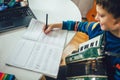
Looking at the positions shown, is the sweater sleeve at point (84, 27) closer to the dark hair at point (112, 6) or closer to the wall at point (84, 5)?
the dark hair at point (112, 6)

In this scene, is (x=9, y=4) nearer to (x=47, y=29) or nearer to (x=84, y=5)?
(x=47, y=29)

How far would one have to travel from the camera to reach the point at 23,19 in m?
1.14

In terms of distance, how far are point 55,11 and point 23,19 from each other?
0.73ft

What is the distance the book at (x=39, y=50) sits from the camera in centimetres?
90

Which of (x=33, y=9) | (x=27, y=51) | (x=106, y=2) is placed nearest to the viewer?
(x=106, y=2)

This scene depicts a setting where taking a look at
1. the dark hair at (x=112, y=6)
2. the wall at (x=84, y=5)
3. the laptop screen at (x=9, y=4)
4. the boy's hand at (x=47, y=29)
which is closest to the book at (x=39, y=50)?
the boy's hand at (x=47, y=29)

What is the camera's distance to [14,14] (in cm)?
114

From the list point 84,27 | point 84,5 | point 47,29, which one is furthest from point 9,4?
point 84,5

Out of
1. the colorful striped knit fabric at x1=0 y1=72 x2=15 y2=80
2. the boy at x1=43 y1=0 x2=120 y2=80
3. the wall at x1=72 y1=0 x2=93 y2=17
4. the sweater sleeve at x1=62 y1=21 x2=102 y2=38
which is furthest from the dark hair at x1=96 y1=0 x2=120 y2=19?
the wall at x1=72 y1=0 x2=93 y2=17

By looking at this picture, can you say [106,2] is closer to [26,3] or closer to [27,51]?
[27,51]

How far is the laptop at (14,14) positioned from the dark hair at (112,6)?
18.5 inches

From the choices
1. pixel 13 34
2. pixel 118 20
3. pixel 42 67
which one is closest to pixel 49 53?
pixel 42 67

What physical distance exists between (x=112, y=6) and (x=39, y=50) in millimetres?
397

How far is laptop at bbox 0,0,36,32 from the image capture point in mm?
1096
